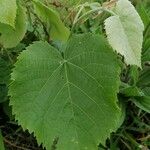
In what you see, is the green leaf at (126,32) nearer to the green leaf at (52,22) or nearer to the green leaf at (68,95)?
the green leaf at (68,95)

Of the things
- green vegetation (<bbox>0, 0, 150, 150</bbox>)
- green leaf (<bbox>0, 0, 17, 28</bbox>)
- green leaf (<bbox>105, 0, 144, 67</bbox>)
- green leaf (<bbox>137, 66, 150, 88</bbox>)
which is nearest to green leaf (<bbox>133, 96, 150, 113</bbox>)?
green leaf (<bbox>137, 66, 150, 88</bbox>)

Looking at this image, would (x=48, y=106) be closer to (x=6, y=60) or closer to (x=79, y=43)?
(x=79, y=43)

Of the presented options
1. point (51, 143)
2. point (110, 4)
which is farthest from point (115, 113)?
point (110, 4)

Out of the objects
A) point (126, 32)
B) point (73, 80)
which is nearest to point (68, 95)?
point (73, 80)

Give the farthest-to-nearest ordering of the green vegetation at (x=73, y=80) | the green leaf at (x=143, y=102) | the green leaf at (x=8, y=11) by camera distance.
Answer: the green leaf at (x=143, y=102)
the green vegetation at (x=73, y=80)
the green leaf at (x=8, y=11)

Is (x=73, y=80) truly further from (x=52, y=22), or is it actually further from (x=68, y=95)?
(x=52, y=22)

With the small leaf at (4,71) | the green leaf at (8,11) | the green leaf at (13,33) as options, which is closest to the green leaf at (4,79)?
the small leaf at (4,71)
